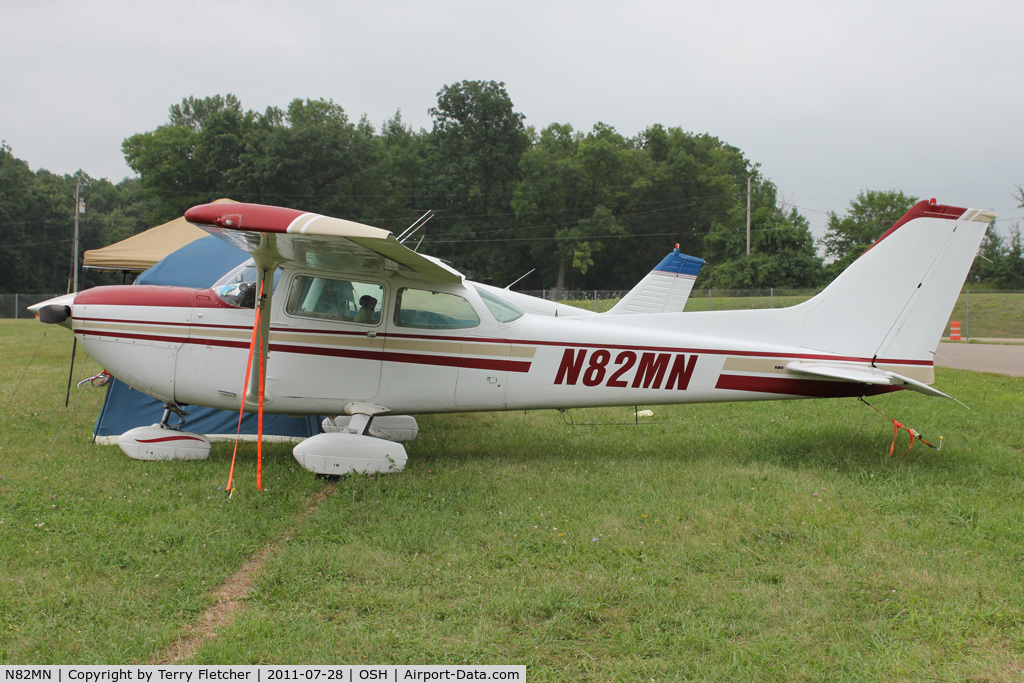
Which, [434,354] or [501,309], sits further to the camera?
[501,309]

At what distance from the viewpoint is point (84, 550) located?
408 cm

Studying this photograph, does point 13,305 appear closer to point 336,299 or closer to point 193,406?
point 193,406

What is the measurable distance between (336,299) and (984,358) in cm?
1793

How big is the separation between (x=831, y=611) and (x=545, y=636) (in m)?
1.56

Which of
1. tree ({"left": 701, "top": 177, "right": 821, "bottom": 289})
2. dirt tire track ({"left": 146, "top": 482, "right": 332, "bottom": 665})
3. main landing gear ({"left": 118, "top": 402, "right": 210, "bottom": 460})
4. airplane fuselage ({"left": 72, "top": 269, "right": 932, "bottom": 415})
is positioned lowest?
main landing gear ({"left": 118, "top": 402, "right": 210, "bottom": 460})

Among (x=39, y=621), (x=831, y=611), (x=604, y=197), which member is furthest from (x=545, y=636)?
(x=604, y=197)

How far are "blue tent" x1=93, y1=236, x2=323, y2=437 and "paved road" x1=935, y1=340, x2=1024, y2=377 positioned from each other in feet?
44.1

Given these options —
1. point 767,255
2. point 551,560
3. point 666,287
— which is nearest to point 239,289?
point 551,560

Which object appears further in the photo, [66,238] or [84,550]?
[66,238]

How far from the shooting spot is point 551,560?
13.4 feet

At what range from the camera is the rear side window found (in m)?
6.20

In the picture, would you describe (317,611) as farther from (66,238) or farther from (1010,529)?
(66,238)
